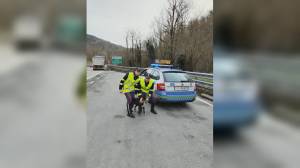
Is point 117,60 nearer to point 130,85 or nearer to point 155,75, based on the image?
point 130,85

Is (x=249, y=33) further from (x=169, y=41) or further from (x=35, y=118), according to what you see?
(x=169, y=41)

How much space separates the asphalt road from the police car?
350 millimetres

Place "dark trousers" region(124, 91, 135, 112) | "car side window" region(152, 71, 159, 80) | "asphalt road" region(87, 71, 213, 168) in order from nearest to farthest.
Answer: "asphalt road" region(87, 71, 213, 168) → "dark trousers" region(124, 91, 135, 112) → "car side window" region(152, 71, 159, 80)

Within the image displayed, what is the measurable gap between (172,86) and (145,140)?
70.8 inches

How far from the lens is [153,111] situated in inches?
132

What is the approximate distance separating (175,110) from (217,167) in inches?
108

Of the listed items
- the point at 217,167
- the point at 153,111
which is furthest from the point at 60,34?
the point at 153,111

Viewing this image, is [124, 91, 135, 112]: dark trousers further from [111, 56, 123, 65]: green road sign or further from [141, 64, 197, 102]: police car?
[141, 64, 197, 102]: police car

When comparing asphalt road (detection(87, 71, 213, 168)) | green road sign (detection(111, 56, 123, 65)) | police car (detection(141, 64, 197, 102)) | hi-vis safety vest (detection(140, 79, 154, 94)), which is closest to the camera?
asphalt road (detection(87, 71, 213, 168))

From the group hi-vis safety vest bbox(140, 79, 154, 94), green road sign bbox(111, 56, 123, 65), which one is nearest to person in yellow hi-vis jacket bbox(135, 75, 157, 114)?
hi-vis safety vest bbox(140, 79, 154, 94)

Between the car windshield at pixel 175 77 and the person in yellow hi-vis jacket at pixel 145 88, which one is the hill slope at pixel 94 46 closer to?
the person in yellow hi-vis jacket at pixel 145 88

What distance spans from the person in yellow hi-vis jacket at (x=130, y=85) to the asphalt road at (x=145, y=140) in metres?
0.11

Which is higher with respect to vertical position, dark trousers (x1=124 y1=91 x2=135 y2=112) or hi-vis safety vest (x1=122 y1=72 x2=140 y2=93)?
hi-vis safety vest (x1=122 y1=72 x2=140 y2=93)

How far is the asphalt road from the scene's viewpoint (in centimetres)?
147
